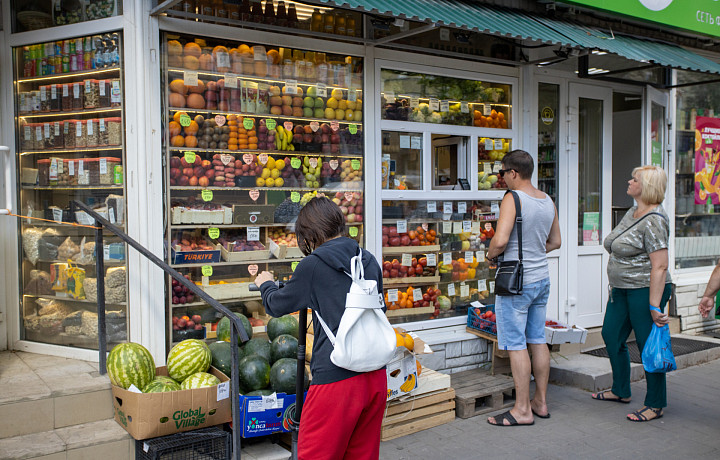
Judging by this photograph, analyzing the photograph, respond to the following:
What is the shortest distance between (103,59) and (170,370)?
255 centimetres

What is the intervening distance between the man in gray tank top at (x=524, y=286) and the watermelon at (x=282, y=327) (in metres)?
1.71

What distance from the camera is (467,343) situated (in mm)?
6488

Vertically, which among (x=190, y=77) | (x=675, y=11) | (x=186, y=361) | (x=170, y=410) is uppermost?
(x=675, y=11)

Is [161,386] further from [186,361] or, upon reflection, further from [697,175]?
[697,175]

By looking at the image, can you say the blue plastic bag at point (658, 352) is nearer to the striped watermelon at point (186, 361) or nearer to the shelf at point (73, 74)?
the striped watermelon at point (186, 361)

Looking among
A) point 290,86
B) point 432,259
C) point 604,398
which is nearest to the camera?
point 290,86

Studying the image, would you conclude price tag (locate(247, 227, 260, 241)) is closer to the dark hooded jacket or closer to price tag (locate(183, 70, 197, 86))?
price tag (locate(183, 70, 197, 86))

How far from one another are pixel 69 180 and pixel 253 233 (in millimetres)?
1592

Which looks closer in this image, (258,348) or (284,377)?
(284,377)

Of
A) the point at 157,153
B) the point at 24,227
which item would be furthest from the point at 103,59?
the point at 24,227

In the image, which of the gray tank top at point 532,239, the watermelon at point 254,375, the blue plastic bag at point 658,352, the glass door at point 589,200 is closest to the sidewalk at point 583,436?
the blue plastic bag at point 658,352

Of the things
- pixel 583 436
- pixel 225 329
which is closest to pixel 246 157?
pixel 225 329

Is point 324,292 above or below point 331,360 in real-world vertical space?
above

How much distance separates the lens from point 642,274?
540cm
